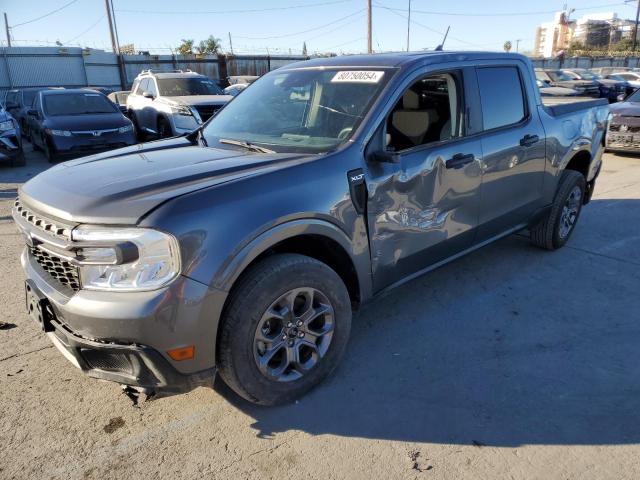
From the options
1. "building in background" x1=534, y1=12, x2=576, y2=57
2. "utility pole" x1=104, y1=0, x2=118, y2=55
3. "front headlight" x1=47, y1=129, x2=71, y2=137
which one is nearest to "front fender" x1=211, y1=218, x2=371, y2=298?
"front headlight" x1=47, y1=129, x2=71, y2=137

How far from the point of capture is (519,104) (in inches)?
169

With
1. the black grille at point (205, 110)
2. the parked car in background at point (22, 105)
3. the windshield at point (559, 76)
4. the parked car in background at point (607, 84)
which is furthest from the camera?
the parked car in background at point (607, 84)

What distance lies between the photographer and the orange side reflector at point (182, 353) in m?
2.33

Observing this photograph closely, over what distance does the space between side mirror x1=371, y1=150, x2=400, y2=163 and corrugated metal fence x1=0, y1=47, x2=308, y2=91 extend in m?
26.7

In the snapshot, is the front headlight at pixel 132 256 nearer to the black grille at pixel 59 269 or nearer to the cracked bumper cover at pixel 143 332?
the cracked bumper cover at pixel 143 332

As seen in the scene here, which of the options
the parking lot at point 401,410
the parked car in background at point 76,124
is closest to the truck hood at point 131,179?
the parking lot at point 401,410

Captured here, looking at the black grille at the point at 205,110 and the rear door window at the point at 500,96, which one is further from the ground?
the rear door window at the point at 500,96

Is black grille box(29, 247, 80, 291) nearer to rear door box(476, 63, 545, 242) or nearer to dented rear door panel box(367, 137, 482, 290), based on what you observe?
dented rear door panel box(367, 137, 482, 290)

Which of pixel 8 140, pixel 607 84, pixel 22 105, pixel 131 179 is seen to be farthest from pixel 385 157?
pixel 607 84

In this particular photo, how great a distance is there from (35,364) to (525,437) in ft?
9.58

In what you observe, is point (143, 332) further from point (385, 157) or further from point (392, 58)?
point (392, 58)

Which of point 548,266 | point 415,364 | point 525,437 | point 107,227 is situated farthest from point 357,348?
point 548,266

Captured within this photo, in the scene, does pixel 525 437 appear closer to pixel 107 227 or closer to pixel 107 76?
pixel 107 227

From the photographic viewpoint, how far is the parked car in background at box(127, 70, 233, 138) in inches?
432
